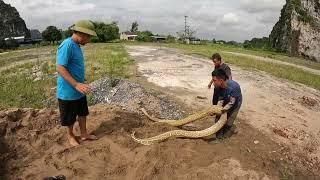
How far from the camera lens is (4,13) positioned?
97750 millimetres

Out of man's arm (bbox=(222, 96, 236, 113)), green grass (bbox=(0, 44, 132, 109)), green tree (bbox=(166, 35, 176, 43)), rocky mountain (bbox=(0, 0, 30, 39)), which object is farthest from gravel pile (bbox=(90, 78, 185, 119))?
rocky mountain (bbox=(0, 0, 30, 39))

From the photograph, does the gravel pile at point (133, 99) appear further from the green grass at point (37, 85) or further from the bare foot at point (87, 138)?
the bare foot at point (87, 138)

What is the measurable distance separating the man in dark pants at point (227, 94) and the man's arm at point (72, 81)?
8.50ft

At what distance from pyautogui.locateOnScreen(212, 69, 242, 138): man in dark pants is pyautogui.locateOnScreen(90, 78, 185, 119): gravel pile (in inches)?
89.6

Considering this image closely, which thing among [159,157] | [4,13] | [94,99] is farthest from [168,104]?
[4,13]

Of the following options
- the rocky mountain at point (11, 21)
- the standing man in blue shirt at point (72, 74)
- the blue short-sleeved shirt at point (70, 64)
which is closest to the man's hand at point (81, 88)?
the standing man in blue shirt at point (72, 74)

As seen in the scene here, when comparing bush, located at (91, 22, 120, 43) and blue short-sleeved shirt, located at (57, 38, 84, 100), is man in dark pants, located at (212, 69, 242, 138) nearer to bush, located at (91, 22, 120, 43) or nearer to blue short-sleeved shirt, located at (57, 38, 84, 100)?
blue short-sleeved shirt, located at (57, 38, 84, 100)

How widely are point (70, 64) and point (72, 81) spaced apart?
0.39 metres

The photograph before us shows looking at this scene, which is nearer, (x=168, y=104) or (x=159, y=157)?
(x=159, y=157)

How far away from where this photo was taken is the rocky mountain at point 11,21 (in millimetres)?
94875

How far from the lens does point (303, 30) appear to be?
5800cm

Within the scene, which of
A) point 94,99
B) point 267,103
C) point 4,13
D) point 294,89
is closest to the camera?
point 94,99

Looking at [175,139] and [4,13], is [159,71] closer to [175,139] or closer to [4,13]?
[175,139]

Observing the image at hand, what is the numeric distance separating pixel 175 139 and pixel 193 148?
482 millimetres
